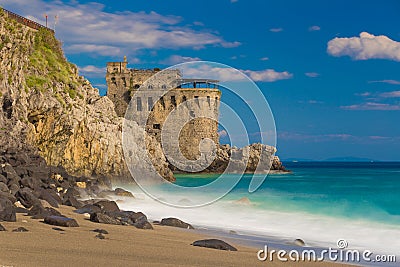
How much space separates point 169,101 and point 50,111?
21685 millimetres

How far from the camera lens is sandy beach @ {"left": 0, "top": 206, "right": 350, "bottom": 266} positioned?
4941 mm

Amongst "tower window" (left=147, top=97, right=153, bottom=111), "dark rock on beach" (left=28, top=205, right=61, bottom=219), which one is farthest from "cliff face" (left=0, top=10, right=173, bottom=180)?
"tower window" (left=147, top=97, right=153, bottom=111)

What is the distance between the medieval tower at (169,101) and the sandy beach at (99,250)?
114ft

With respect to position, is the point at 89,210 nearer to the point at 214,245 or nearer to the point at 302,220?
the point at 214,245

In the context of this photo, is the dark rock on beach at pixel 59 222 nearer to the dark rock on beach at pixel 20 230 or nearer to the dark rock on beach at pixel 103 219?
the dark rock on beach at pixel 20 230

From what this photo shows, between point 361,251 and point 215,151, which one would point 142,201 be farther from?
point 215,151

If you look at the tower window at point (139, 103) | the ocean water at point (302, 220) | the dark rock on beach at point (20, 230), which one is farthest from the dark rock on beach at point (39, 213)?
the tower window at point (139, 103)

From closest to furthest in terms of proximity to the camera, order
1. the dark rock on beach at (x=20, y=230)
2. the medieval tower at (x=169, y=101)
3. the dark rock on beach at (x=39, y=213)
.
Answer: the dark rock on beach at (x=20, y=230)
the dark rock on beach at (x=39, y=213)
the medieval tower at (x=169, y=101)

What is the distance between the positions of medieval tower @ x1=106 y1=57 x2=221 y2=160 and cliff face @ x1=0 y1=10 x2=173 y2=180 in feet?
44.3

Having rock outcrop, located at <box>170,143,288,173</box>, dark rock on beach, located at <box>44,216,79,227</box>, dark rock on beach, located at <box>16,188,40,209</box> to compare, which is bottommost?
dark rock on beach, located at <box>44,216,79,227</box>

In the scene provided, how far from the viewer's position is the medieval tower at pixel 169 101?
4247 centimetres

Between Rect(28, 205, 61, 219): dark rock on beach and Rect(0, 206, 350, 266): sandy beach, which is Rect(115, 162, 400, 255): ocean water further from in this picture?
Rect(28, 205, 61, 219): dark rock on beach

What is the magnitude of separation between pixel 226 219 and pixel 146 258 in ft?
26.4

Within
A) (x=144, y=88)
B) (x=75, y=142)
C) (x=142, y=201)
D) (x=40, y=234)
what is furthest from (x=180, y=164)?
(x=40, y=234)
